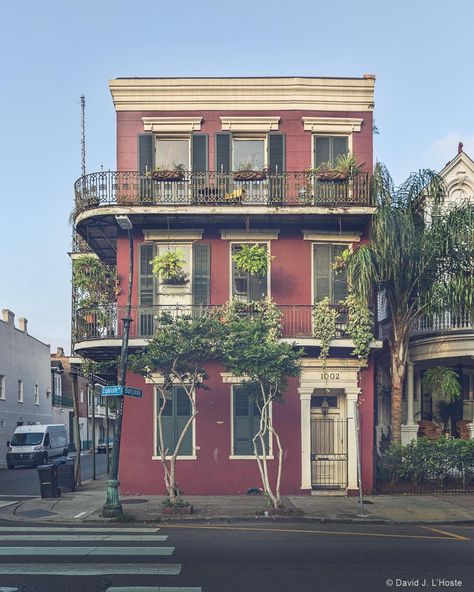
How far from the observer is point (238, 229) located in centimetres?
2111

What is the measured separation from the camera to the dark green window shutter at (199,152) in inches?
843

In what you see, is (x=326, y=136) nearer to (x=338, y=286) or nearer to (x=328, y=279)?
(x=328, y=279)

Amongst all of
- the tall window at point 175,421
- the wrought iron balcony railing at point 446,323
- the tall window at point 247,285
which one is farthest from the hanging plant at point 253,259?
the wrought iron balcony railing at point 446,323

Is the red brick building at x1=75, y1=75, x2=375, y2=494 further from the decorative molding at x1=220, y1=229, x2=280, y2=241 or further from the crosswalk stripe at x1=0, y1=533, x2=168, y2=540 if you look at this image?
the crosswalk stripe at x1=0, y1=533, x2=168, y2=540

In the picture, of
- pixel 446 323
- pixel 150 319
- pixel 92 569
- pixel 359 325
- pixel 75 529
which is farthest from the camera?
pixel 446 323

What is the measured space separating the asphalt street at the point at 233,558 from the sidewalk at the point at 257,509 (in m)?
0.90

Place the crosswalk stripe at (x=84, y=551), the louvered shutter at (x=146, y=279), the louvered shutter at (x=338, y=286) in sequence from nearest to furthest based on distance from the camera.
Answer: the crosswalk stripe at (x=84, y=551)
the louvered shutter at (x=338, y=286)
the louvered shutter at (x=146, y=279)

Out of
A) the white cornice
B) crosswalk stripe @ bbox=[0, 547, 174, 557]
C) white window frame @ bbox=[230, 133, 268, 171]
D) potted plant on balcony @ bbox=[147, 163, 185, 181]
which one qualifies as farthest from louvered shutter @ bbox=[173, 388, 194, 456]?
crosswalk stripe @ bbox=[0, 547, 174, 557]

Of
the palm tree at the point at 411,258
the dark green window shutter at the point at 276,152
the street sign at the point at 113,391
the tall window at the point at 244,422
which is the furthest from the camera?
the dark green window shutter at the point at 276,152

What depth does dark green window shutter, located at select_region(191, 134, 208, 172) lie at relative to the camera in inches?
843

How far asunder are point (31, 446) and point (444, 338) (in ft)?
75.3

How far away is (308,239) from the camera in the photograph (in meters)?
21.1

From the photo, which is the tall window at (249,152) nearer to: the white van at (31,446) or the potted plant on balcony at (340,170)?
the potted plant on balcony at (340,170)

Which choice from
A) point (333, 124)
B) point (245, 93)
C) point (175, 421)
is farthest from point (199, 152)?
point (175, 421)
